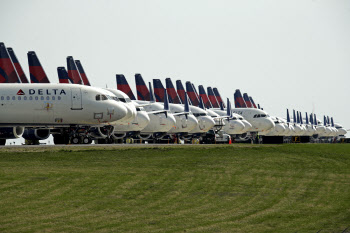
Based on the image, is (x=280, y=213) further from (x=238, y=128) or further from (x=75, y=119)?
(x=238, y=128)

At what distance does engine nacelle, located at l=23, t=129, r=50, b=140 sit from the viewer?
5967 cm

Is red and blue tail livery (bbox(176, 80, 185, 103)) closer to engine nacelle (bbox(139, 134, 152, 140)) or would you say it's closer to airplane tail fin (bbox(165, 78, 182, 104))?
airplane tail fin (bbox(165, 78, 182, 104))

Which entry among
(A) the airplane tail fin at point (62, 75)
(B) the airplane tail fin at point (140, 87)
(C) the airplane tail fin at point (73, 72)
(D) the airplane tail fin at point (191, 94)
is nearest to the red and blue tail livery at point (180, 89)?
(D) the airplane tail fin at point (191, 94)

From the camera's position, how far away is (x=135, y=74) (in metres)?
93.1

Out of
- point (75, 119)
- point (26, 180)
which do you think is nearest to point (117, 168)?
point (26, 180)

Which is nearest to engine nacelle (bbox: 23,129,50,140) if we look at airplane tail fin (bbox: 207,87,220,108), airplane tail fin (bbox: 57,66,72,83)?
airplane tail fin (bbox: 57,66,72,83)

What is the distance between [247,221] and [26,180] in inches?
410

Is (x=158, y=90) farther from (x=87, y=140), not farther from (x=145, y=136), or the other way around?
(x=87, y=140)

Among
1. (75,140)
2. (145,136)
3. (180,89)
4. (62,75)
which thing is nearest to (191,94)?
(180,89)

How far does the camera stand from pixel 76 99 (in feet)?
186

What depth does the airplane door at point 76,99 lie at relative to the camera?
5641cm

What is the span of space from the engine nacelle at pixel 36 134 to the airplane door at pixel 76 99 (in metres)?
4.58

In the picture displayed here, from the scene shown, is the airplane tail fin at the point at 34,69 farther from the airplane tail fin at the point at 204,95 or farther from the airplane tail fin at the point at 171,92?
the airplane tail fin at the point at 204,95

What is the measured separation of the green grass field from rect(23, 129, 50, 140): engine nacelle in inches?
973
